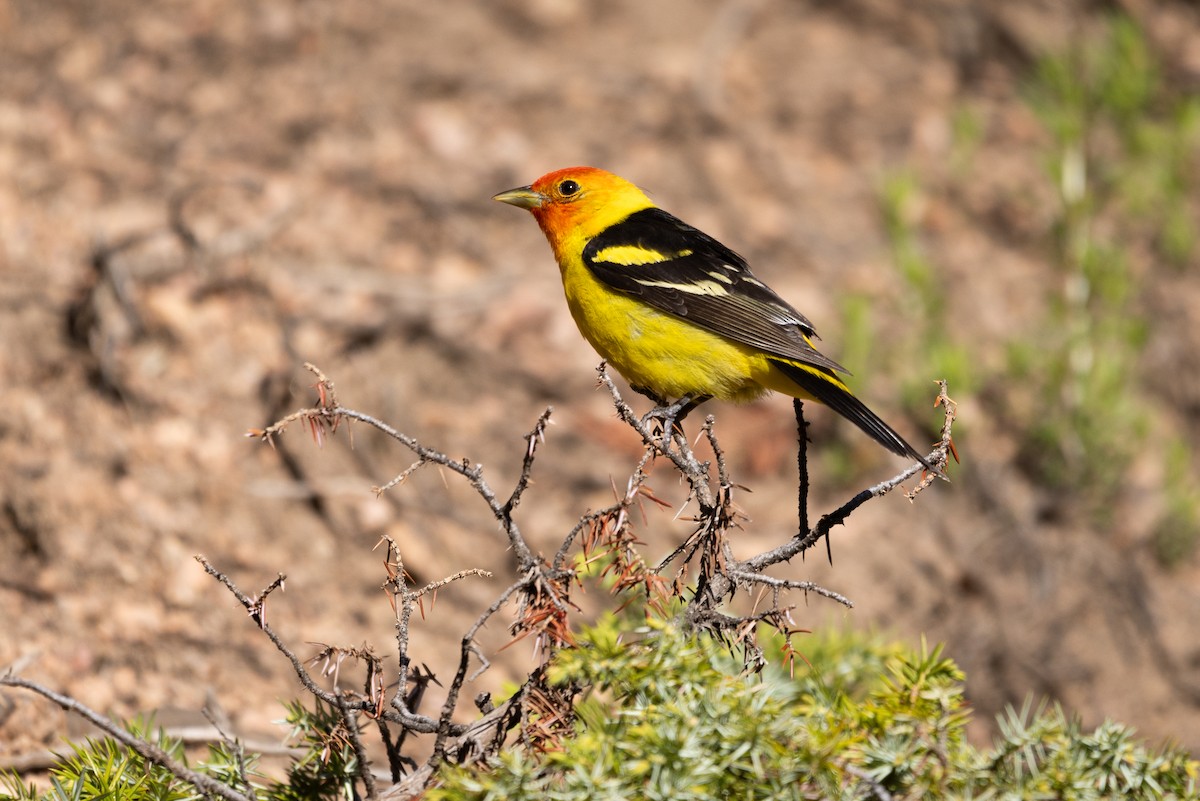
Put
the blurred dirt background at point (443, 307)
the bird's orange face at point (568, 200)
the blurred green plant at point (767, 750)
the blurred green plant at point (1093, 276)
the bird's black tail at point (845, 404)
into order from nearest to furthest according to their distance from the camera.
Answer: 1. the blurred green plant at point (767, 750)
2. the bird's black tail at point (845, 404)
3. the bird's orange face at point (568, 200)
4. the blurred dirt background at point (443, 307)
5. the blurred green plant at point (1093, 276)

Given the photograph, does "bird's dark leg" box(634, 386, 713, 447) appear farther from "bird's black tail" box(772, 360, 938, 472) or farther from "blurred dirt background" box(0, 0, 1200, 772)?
"blurred dirt background" box(0, 0, 1200, 772)

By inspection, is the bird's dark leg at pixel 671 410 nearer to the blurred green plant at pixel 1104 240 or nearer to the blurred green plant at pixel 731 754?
the blurred green plant at pixel 731 754

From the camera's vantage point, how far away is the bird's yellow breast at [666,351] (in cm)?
357

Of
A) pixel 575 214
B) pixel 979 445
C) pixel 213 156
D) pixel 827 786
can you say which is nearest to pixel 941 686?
pixel 827 786

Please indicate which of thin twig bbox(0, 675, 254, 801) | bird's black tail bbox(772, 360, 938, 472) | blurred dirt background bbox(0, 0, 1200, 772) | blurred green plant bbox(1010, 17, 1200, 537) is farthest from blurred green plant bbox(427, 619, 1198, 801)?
blurred green plant bbox(1010, 17, 1200, 537)

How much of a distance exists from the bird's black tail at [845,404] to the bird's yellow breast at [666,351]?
0.14 meters

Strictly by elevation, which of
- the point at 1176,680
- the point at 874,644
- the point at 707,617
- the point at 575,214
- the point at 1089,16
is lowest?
the point at 707,617

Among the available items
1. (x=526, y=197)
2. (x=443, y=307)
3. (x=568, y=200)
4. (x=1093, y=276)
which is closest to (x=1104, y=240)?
(x=1093, y=276)

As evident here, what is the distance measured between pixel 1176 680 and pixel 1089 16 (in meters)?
4.56

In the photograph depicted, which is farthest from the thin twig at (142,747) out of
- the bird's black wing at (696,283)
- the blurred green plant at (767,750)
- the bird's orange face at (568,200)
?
the bird's orange face at (568,200)

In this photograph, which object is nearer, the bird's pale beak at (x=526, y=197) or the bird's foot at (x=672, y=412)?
the bird's foot at (x=672, y=412)

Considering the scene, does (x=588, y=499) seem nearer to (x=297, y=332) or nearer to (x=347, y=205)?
(x=297, y=332)

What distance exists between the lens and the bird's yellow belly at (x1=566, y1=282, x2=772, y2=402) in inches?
140

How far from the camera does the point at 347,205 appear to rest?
20.4ft
